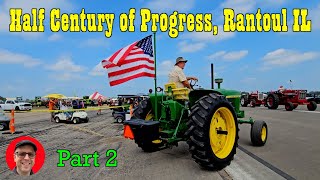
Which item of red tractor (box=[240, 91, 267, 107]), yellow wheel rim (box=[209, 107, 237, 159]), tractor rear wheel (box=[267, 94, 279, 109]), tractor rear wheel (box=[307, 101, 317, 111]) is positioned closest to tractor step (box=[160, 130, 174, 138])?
yellow wheel rim (box=[209, 107, 237, 159])

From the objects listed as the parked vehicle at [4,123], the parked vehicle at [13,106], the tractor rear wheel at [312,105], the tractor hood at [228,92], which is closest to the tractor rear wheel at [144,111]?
the tractor hood at [228,92]

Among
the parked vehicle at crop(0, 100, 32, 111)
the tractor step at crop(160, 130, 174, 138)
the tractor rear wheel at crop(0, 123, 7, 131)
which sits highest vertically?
the tractor step at crop(160, 130, 174, 138)

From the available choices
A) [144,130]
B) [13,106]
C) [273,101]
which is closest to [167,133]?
[144,130]

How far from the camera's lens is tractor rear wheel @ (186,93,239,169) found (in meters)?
4.99

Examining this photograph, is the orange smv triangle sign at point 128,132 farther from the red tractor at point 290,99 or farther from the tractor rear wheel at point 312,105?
the tractor rear wheel at point 312,105

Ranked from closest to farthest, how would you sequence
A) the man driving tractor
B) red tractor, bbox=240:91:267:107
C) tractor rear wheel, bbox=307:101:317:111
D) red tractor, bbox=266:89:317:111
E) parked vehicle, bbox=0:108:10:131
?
the man driving tractor
parked vehicle, bbox=0:108:10:131
tractor rear wheel, bbox=307:101:317:111
red tractor, bbox=266:89:317:111
red tractor, bbox=240:91:267:107

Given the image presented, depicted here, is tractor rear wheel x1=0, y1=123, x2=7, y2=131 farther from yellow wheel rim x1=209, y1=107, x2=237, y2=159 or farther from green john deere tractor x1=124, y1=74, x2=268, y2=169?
yellow wheel rim x1=209, y1=107, x2=237, y2=159

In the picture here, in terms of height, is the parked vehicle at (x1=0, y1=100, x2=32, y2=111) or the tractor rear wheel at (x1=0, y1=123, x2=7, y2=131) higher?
the tractor rear wheel at (x1=0, y1=123, x2=7, y2=131)

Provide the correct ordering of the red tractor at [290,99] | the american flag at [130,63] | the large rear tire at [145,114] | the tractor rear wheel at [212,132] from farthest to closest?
the red tractor at [290,99] < the large rear tire at [145,114] < the american flag at [130,63] < the tractor rear wheel at [212,132]

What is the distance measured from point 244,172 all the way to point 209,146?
0.72 meters

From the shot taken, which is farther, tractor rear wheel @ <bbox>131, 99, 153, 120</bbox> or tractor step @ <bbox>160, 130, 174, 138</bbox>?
tractor rear wheel @ <bbox>131, 99, 153, 120</bbox>

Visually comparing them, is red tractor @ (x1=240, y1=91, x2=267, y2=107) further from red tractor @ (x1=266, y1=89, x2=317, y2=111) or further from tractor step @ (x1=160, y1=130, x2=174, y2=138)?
tractor step @ (x1=160, y1=130, x2=174, y2=138)

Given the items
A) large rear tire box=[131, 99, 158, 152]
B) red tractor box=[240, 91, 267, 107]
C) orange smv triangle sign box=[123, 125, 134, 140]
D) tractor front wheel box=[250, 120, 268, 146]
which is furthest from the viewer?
red tractor box=[240, 91, 267, 107]

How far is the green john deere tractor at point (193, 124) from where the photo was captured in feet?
16.5
